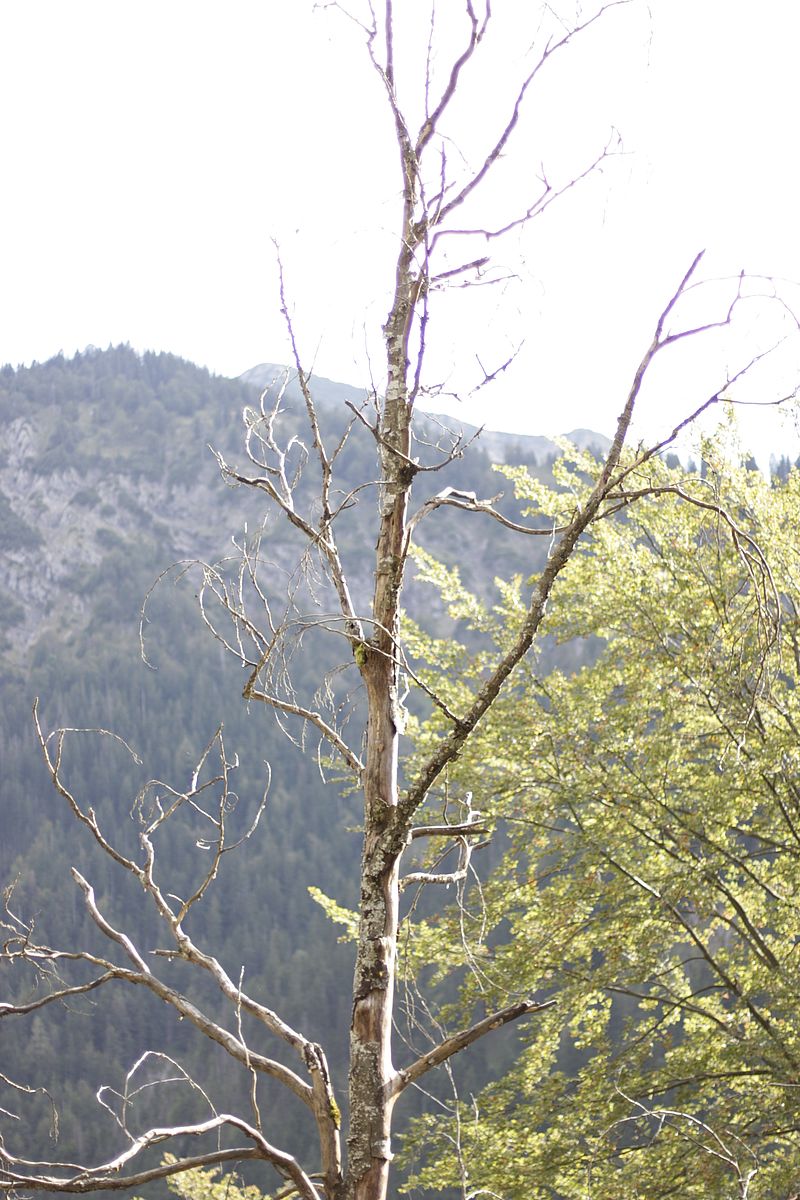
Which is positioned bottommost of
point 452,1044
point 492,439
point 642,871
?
point 642,871

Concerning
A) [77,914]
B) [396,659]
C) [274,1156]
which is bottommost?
[77,914]

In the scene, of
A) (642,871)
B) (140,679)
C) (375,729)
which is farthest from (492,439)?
(375,729)

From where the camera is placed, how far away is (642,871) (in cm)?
843

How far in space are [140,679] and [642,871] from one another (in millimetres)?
121787

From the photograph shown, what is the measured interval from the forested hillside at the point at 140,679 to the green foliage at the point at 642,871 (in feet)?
6.11


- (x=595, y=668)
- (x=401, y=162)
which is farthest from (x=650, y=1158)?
(x=401, y=162)

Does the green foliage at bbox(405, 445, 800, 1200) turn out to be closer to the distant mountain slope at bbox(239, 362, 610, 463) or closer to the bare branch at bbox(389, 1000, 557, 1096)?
the distant mountain slope at bbox(239, 362, 610, 463)

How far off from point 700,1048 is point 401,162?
7.09 metres

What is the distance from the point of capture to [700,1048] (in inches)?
326

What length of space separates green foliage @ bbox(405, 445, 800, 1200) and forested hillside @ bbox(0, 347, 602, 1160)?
6.11 feet

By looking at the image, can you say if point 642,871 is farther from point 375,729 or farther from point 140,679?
point 140,679

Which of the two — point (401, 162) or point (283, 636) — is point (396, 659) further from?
point (401, 162)

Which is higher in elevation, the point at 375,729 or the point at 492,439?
the point at 492,439

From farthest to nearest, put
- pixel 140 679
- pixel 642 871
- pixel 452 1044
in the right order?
pixel 140 679 < pixel 642 871 < pixel 452 1044
